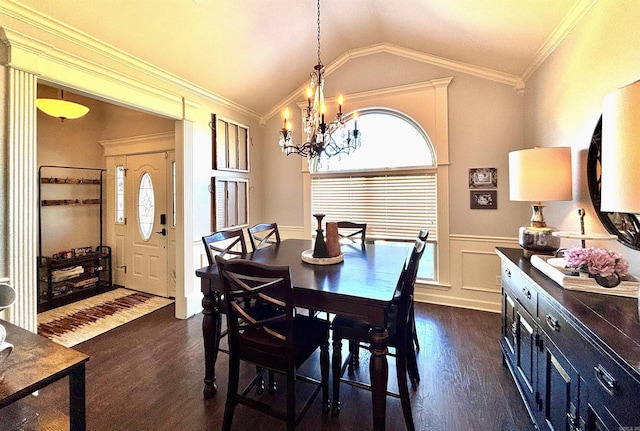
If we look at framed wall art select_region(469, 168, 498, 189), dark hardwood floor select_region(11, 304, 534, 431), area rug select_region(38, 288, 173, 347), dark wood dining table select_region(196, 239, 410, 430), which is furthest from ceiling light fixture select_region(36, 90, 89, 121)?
framed wall art select_region(469, 168, 498, 189)

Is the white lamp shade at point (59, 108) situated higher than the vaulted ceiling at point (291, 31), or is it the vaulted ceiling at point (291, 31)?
the vaulted ceiling at point (291, 31)

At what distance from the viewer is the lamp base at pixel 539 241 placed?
1989 millimetres

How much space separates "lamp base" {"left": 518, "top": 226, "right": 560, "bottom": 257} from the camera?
1.99 metres

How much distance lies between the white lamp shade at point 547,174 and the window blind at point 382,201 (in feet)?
5.60

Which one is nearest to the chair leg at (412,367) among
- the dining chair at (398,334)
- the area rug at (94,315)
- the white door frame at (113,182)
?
the dining chair at (398,334)

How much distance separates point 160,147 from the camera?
4066mm

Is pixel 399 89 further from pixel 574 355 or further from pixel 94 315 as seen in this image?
pixel 94 315

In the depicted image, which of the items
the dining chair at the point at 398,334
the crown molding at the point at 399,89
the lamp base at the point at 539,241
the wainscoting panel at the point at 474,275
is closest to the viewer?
the dining chair at the point at 398,334

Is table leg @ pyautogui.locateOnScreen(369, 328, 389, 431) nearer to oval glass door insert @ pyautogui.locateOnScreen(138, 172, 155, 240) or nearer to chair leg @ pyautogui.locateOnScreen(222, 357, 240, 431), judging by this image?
chair leg @ pyautogui.locateOnScreen(222, 357, 240, 431)

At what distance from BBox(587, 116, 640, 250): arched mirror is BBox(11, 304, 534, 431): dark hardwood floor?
1215 millimetres

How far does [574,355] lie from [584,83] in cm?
188

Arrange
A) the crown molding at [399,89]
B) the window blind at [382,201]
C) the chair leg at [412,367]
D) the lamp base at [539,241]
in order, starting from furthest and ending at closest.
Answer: the window blind at [382,201], the crown molding at [399,89], the chair leg at [412,367], the lamp base at [539,241]

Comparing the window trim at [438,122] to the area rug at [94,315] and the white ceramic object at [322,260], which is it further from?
the area rug at [94,315]

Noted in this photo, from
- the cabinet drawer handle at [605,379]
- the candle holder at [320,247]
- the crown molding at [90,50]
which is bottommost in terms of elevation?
the cabinet drawer handle at [605,379]
